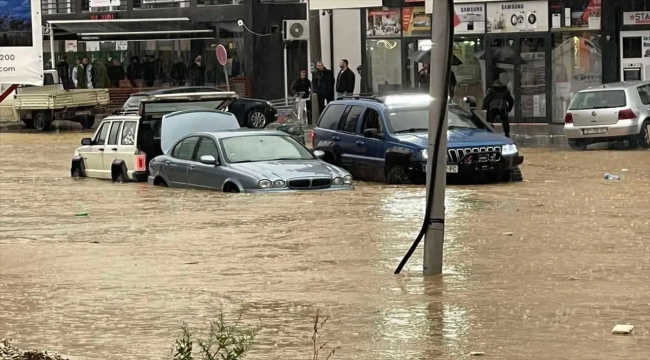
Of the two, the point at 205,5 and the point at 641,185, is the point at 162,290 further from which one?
the point at 205,5

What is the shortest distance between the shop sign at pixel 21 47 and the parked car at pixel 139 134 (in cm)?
1397

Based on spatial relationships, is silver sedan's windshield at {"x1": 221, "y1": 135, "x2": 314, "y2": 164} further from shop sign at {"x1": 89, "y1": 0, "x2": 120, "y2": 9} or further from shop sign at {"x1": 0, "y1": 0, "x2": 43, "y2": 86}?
shop sign at {"x1": 89, "y1": 0, "x2": 120, "y2": 9}

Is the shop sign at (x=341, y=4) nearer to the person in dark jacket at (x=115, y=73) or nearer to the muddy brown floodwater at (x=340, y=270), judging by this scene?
the person in dark jacket at (x=115, y=73)

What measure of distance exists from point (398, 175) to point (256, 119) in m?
16.1

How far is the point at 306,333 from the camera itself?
32.6 feet

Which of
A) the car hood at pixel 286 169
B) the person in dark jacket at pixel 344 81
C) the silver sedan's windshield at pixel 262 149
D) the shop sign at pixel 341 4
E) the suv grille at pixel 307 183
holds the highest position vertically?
the shop sign at pixel 341 4

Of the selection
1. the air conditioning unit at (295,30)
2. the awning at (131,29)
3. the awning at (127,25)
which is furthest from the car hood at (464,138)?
the awning at (127,25)

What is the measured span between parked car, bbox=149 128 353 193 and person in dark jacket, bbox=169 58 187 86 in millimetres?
28471

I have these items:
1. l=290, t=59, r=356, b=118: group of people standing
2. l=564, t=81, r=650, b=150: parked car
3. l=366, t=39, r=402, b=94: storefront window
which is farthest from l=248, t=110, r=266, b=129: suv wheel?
l=564, t=81, r=650, b=150: parked car

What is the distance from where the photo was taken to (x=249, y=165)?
19.9 metres

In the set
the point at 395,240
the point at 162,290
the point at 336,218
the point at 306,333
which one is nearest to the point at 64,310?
the point at 162,290

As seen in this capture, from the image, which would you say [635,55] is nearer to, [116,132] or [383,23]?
[383,23]

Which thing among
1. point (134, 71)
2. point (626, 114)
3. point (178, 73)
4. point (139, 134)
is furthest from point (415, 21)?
point (139, 134)

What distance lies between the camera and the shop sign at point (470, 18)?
37812mm
